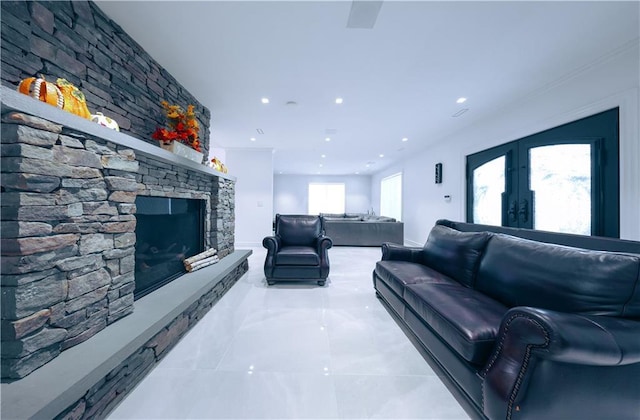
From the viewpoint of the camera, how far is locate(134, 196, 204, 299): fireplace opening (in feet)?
6.43

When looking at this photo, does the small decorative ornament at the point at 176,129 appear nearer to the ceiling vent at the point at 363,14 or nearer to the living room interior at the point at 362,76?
the living room interior at the point at 362,76

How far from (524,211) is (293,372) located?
11.9 feet

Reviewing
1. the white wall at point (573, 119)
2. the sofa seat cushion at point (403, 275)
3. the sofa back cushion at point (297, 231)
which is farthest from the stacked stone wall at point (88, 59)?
the white wall at point (573, 119)

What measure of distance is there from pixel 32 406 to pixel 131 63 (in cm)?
246

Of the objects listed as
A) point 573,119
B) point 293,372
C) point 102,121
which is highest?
point 573,119

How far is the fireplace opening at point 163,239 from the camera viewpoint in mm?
1961

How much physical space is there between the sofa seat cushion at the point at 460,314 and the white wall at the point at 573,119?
1.86m

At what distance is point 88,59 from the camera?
1637mm

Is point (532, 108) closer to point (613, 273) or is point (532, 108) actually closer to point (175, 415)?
point (613, 273)

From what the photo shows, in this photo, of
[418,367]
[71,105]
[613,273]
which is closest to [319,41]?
[71,105]

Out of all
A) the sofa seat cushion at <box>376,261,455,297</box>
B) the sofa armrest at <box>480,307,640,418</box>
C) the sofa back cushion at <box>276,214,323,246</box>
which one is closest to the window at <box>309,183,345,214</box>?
the sofa back cushion at <box>276,214,323,246</box>

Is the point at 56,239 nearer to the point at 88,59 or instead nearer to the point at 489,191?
the point at 88,59

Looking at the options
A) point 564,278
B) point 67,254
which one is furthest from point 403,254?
point 67,254

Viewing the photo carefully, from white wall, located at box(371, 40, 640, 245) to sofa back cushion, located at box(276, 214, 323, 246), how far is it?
2966mm
